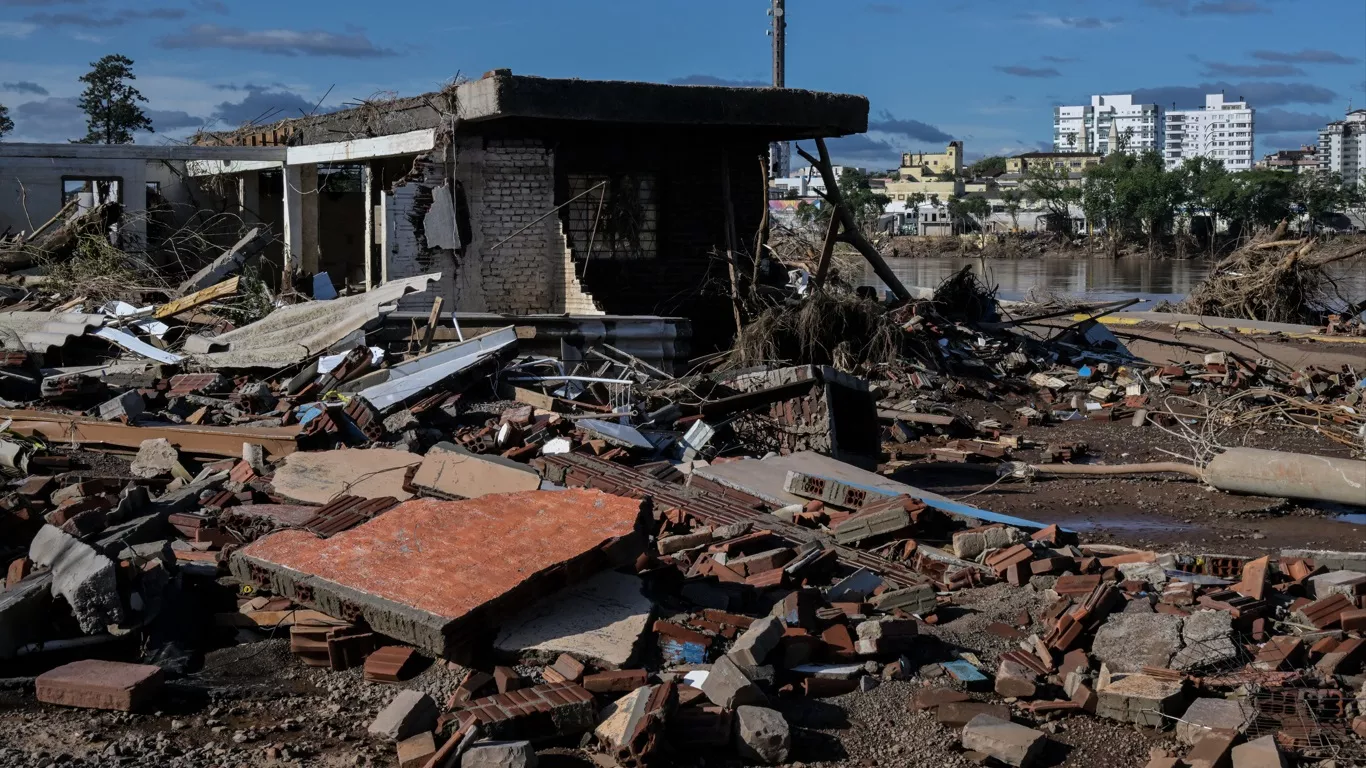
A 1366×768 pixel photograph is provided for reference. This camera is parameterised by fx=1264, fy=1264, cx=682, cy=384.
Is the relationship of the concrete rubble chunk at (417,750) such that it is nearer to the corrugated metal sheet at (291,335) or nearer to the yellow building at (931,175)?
the corrugated metal sheet at (291,335)

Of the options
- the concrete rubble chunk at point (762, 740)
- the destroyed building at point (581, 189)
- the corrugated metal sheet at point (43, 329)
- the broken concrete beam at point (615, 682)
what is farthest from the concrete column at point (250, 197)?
the concrete rubble chunk at point (762, 740)

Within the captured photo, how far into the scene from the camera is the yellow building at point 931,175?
136625mm

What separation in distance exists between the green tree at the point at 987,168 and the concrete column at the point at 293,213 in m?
144

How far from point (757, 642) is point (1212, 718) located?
6.05 feet

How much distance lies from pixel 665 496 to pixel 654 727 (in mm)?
3736

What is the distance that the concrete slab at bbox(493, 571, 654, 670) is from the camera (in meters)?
5.35

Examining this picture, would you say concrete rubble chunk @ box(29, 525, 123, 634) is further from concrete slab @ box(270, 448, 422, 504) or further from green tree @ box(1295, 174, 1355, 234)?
green tree @ box(1295, 174, 1355, 234)

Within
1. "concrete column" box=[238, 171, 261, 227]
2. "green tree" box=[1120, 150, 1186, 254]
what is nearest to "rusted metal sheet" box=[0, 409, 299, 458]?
"concrete column" box=[238, 171, 261, 227]

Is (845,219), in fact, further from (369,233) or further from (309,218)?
(309,218)

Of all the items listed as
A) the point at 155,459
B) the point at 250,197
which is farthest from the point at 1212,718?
the point at 250,197

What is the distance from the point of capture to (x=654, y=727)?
4.64m

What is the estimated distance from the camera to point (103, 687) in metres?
5.04

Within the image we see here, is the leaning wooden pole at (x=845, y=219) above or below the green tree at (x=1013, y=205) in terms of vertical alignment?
below

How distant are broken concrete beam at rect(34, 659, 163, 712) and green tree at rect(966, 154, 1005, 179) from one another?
516 ft
